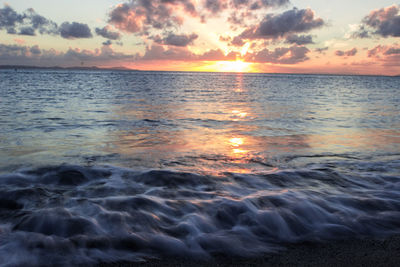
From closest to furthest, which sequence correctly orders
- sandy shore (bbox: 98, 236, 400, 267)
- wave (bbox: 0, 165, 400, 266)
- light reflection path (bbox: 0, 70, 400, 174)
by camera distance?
sandy shore (bbox: 98, 236, 400, 267)
wave (bbox: 0, 165, 400, 266)
light reflection path (bbox: 0, 70, 400, 174)

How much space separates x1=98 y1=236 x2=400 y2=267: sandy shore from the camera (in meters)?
2.83

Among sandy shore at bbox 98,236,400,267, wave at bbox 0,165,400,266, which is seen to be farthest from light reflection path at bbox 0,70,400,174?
sandy shore at bbox 98,236,400,267

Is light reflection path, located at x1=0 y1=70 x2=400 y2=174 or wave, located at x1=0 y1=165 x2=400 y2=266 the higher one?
wave, located at x1=0 y1=165 x2=400 y2=266

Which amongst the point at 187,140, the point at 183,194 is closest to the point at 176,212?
the point at 183,194

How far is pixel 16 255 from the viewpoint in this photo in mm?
2875

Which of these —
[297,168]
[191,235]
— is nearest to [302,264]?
[191,235]

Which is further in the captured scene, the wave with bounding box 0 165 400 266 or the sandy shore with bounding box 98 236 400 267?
the wave with bounding box 0 165 400 266

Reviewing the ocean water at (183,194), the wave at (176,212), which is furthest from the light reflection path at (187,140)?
the wave at (176,212)

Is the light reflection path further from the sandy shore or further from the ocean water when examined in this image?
the sandy shore

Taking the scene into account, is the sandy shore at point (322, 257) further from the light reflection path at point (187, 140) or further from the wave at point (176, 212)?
the light reflection path at point (187, 140)

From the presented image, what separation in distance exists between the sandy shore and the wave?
0.12 metres

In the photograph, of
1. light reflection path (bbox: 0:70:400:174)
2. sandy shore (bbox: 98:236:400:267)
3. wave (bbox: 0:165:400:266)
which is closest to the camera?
sandy shore (bbox: 98:236:400:267)

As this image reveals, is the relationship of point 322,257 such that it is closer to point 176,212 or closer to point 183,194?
point 176,212

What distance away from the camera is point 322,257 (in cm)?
295
